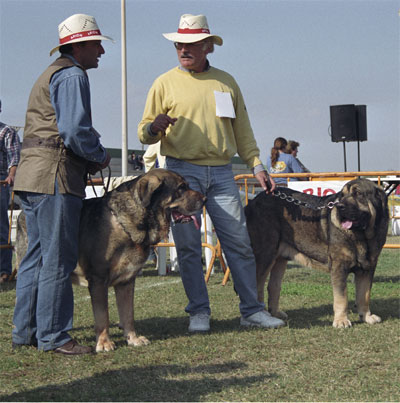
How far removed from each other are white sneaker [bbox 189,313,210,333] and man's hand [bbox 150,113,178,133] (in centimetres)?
153

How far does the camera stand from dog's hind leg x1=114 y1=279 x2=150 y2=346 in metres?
4.46

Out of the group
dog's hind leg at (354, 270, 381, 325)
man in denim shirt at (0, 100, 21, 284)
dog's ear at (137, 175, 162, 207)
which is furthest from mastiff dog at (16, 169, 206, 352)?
man in denim shirt at (0, 100, 21, 284)

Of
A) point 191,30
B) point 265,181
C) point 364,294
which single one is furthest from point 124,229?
point 364,294

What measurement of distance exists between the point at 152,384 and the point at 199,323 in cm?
147

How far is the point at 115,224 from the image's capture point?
431cm

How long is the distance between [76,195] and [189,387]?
1.56m

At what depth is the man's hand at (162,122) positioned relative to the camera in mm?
4625

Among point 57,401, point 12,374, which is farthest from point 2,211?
point 57,401

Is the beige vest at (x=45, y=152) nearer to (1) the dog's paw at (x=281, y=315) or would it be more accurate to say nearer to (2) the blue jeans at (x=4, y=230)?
(1) the dog's paw at (x=281, y=315)

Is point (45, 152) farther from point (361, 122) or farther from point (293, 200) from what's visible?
point (361, 122)

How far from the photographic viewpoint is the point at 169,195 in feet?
14.3

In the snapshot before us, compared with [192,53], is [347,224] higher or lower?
lower

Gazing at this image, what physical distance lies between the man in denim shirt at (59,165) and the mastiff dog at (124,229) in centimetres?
14

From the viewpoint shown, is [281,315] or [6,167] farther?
[6,167]
